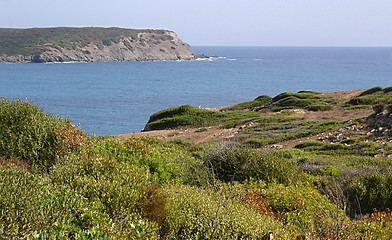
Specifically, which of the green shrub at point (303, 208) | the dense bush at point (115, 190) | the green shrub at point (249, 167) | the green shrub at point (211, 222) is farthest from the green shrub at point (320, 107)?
the green shrub at point (211, 222)

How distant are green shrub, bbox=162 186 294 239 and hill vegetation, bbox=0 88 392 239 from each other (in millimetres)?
29

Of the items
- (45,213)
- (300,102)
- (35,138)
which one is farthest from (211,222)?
(300,102)

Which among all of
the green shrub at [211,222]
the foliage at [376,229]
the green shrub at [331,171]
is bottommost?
the green shrub at [331,171]

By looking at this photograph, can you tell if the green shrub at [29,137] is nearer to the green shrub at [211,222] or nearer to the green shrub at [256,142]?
the green shrub at [211,222]

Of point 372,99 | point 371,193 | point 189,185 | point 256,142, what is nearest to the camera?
point 189,185

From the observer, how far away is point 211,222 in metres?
8.91

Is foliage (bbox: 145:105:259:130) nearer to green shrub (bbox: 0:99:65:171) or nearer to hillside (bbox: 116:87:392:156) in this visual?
hillside (bbox: 116:87:392:156)

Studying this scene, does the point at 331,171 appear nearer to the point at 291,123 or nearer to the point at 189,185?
the point at 189,185

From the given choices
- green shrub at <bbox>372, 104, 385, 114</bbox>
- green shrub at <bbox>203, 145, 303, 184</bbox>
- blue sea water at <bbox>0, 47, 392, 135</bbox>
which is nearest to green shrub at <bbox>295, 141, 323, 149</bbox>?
green shrub at <bbox>372, 104, 385, 114</bbox>

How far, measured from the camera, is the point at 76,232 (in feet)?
23.9

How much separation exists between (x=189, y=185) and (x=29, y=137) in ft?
20.9

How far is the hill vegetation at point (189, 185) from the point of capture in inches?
326

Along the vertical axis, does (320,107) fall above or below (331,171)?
below

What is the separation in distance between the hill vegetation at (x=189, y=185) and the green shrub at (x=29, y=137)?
0.04 m
